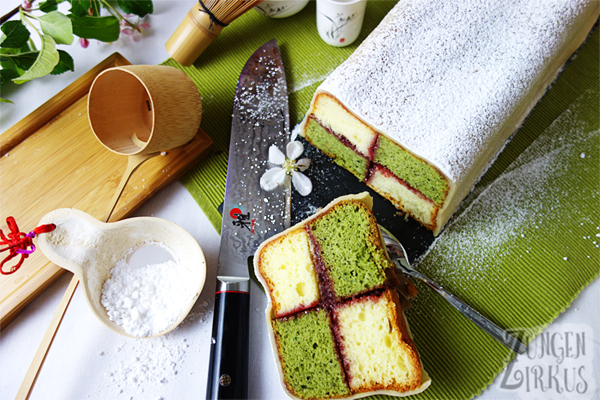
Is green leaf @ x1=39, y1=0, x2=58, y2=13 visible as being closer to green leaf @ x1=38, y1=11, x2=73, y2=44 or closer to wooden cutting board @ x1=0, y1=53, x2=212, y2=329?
green leaf @ x1=38, y1=11, x2=73, y2=44


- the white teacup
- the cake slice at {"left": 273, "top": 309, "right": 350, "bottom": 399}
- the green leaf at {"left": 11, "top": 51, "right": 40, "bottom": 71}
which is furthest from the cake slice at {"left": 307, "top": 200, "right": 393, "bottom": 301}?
the green leaf at {"left": 11, "top": 51, "right": 40, "bottom": 71}

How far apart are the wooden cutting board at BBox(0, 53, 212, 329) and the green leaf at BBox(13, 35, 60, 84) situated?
17 cm

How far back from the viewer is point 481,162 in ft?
6.94

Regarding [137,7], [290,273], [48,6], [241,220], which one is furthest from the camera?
[137,7]

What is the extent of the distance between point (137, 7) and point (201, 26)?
511mm

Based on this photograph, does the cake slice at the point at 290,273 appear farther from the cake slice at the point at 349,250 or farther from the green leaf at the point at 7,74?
the green leaf at the point at 7,74

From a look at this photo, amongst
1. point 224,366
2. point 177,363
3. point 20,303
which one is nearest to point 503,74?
point 224,366

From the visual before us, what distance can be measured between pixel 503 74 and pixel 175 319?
6.13 feet

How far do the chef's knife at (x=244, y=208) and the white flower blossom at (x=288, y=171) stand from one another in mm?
36

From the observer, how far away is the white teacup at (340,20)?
2127mm

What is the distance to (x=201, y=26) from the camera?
2.26 metres

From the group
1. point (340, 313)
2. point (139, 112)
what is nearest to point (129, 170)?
point (139, 112)

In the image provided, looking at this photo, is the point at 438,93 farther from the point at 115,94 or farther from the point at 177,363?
the point at 177,363

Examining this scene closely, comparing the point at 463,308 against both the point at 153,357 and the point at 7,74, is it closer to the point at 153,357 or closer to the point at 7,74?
the point at 153,357
